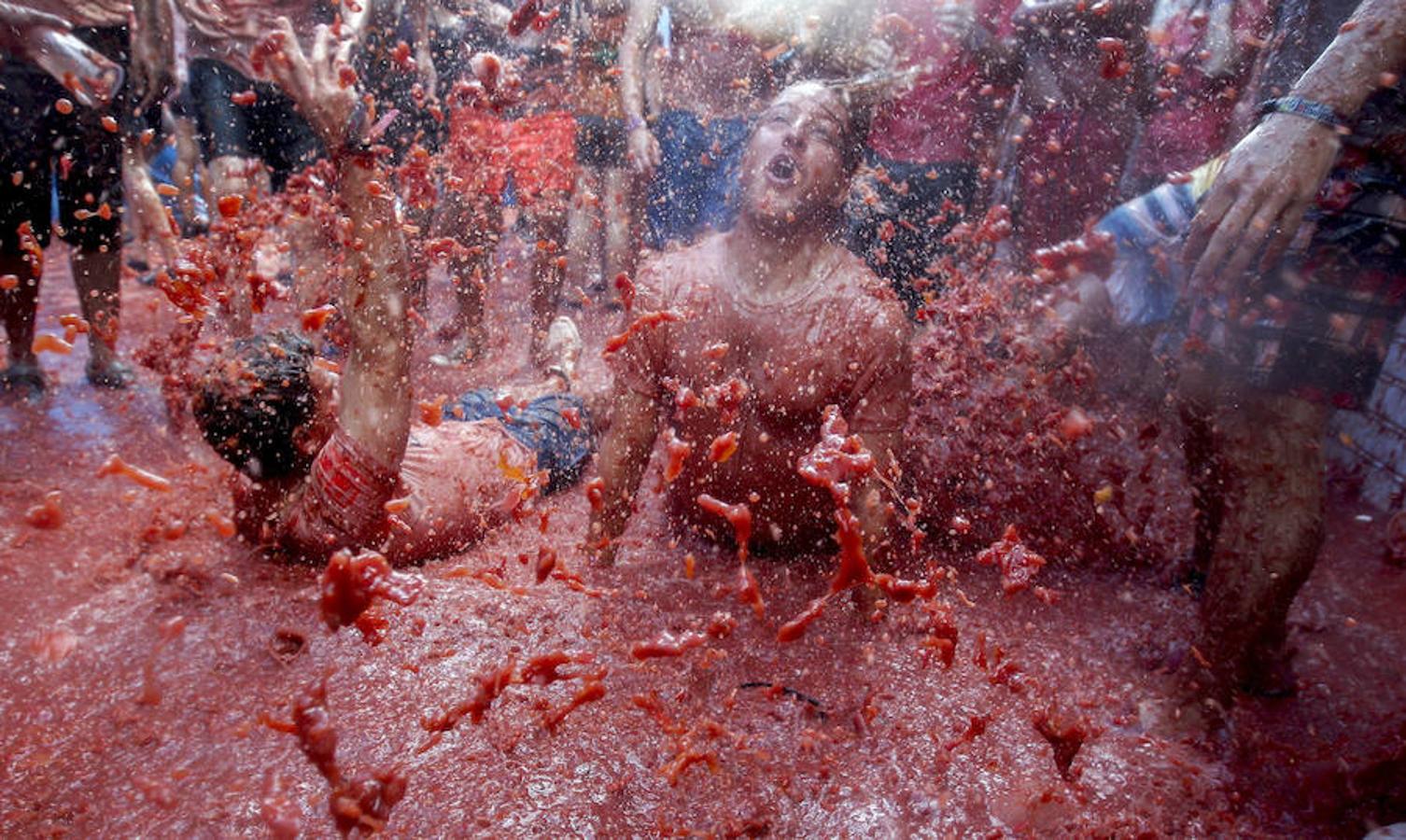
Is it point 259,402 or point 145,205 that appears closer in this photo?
point 259,402

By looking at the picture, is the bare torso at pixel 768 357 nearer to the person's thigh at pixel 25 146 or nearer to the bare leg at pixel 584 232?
the bare leg at pixel 584 232

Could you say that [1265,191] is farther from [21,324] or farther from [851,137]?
[21,324]

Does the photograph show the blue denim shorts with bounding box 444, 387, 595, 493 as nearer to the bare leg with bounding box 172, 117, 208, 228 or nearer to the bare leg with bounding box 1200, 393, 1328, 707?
the bare leg with bounding box 1200, 393, 1328, 707

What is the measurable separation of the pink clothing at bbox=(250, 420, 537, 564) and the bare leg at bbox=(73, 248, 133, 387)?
2.14 metres

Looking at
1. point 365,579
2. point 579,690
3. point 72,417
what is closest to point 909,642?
point 579,690

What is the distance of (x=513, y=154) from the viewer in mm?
4883

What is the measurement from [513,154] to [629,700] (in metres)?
3.69

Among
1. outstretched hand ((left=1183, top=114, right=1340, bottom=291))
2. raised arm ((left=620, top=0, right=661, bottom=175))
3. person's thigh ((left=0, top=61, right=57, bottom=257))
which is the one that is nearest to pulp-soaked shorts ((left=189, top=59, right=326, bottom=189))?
person's thigh ((left=0, top=61, right=57, bottom=257))

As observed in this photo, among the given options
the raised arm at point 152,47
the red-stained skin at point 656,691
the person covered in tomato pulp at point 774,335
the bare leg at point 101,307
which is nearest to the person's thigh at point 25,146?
the bare leg at point 101,307

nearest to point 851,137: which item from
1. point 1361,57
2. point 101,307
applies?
point 1361,57

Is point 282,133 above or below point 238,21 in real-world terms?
below

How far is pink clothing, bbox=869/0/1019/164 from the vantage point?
394cm

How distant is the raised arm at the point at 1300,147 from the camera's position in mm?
1846

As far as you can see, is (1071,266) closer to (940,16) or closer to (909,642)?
(940,16)
